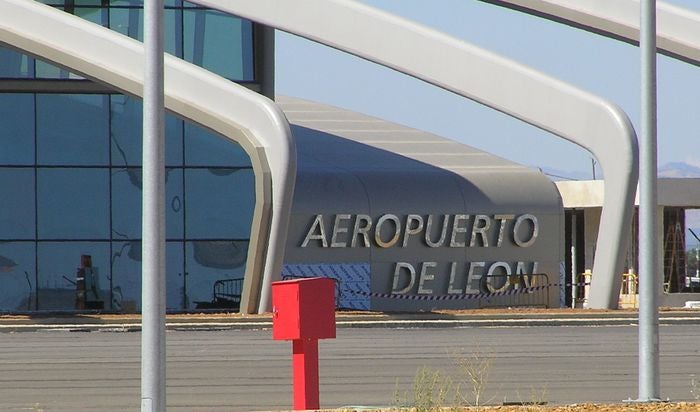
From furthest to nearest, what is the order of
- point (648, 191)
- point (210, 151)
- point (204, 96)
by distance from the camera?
point (210, 151)
point (204, 96)
point (648, 191)

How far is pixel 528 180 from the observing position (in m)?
42.0

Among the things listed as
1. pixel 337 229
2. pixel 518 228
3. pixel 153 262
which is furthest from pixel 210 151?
pixel 153 262

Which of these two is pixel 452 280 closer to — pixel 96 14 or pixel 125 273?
pixel 125 273

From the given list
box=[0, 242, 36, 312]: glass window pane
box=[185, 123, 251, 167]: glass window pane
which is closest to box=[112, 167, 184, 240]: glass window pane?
box=[185, 123, 251, 167]: glass window pane

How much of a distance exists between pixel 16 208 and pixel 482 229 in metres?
13.7

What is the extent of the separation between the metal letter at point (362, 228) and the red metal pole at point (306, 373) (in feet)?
87.6

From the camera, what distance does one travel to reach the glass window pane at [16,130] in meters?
41.5

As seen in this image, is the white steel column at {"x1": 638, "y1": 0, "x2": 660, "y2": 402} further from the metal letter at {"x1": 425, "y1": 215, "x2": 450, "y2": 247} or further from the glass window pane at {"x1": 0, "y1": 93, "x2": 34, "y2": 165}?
the glass window pane at {"x1": 0, "y1": 93, "x2": 34, "y2": 165}

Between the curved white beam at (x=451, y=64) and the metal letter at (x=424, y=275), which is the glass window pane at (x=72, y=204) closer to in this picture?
the curved white beam at (x=451, y=64)

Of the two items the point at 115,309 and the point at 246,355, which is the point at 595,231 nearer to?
the point at 115,309

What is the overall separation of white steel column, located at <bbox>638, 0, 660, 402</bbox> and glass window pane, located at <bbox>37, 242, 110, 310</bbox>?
29058 millimetres

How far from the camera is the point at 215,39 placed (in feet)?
142

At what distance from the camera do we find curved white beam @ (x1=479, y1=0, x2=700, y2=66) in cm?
3425

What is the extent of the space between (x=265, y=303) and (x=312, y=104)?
23764 millimetres
